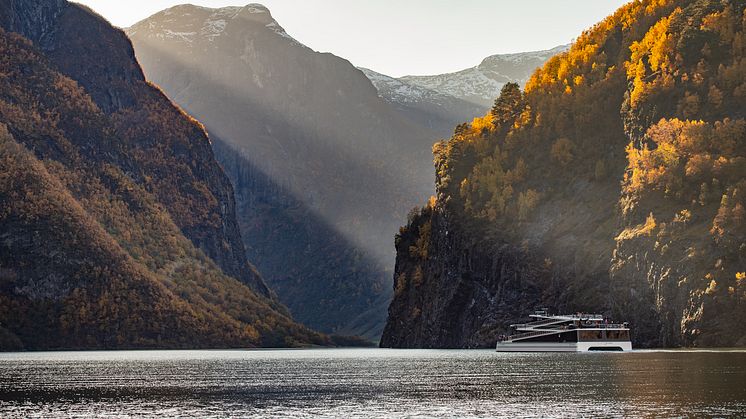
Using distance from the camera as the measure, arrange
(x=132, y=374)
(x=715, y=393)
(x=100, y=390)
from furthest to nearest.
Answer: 1. (x=132, y=374)
2. (x=100, y=390)
3. (x=715, y=393)

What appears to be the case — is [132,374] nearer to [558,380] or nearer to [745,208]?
[558,380]

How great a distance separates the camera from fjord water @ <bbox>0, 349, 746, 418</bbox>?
3607 inches

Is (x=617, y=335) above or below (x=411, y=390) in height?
above

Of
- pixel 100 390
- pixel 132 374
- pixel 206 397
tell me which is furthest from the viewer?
pixel 132 374

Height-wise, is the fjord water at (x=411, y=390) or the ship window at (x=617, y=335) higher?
the ship window at (x=617, y=335)

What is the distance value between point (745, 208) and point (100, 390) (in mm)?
115479

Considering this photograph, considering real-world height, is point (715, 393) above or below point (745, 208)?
below

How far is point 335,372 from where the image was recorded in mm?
158875

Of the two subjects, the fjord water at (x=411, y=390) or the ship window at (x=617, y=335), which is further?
the ship window at (x=617, y=335)

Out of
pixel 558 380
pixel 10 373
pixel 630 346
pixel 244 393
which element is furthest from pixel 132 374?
pixel 630 346

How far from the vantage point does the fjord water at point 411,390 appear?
3607 inches

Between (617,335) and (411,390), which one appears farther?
(617,335)

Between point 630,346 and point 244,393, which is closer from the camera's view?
point 244,393

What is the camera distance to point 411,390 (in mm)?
114312
